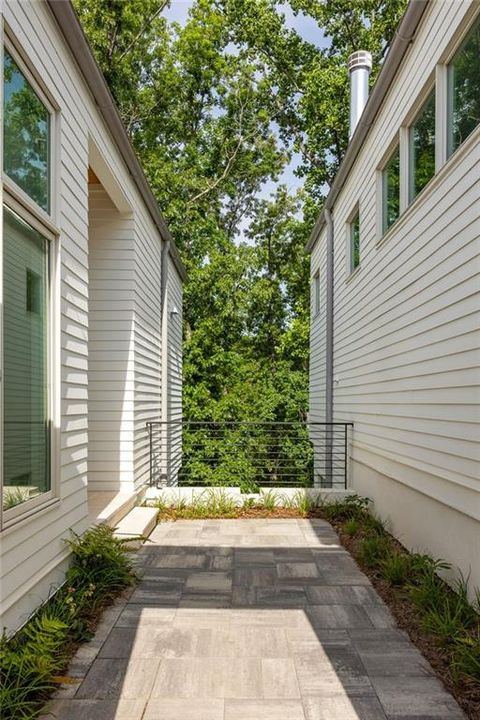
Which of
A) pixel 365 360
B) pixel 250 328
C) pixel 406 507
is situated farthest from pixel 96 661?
pixel 250 328

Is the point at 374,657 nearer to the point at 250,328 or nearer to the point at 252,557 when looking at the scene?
the point at 252,557

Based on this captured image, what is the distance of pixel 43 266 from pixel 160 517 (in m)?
3.43

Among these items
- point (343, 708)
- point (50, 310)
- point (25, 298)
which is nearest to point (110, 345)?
point (50, 310)

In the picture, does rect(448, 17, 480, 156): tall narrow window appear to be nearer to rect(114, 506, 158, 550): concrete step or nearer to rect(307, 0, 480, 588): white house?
rect(307, 0, 480, 588): white house

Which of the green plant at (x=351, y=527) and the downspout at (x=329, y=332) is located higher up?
the downspout at (x=329, y=332)

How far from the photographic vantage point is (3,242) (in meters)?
2.64

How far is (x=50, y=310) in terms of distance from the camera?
3346mm

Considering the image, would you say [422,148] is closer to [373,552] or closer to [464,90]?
[464,90]

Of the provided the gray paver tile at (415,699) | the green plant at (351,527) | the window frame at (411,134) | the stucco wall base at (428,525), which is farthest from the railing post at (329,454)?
the gray paver tile at (415,699)

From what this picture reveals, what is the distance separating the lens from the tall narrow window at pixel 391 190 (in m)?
5.05

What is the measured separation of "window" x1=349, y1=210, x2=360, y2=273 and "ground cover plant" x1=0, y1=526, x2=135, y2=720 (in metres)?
4.69

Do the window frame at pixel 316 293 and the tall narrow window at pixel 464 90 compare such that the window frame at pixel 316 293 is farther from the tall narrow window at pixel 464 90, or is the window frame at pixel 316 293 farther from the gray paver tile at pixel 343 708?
the gray paver tile at pixel 343 708

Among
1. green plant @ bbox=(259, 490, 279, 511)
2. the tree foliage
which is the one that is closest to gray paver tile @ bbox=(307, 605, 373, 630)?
green plant @ bbox=(259, 490, 279, 511)

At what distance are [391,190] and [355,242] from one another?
5.83 feet
